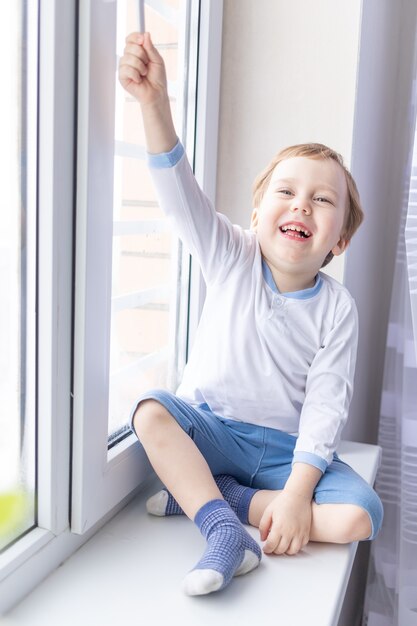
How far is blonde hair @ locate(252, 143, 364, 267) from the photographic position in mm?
1029

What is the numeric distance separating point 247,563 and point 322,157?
572mm

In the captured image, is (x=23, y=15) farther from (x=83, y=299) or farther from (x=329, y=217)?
(x=329, y=217)

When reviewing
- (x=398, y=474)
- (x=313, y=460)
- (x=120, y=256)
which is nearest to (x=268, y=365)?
(x=313, y=460)

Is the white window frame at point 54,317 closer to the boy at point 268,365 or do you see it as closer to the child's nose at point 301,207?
the boy at point 268,365

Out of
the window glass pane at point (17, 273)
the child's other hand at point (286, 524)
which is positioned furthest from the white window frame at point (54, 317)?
the child's other hand at point (286, 524)

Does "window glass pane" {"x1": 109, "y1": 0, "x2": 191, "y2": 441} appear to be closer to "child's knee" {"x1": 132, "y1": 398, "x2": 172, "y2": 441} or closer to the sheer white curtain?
"child's knee" {"x1": 132, "y1": 398, "x2": 172, "y2": 441}

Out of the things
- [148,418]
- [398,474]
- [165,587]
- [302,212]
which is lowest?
[398,474]

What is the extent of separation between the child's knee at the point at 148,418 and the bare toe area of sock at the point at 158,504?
95 millimetres

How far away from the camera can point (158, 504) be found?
940 mm

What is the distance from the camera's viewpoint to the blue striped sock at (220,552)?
0.74 metres

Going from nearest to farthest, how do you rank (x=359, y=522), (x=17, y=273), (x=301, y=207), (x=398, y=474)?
1. (x=17, y=273)
2. (x=359, y=522)
3. (x=301, y=207)
4. (x=398, y=474)

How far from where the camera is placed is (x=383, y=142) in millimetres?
1430

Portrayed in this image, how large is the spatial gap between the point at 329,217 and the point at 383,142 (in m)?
0.52

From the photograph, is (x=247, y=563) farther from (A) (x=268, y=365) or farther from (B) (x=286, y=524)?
(A) (x=268, y=365)
